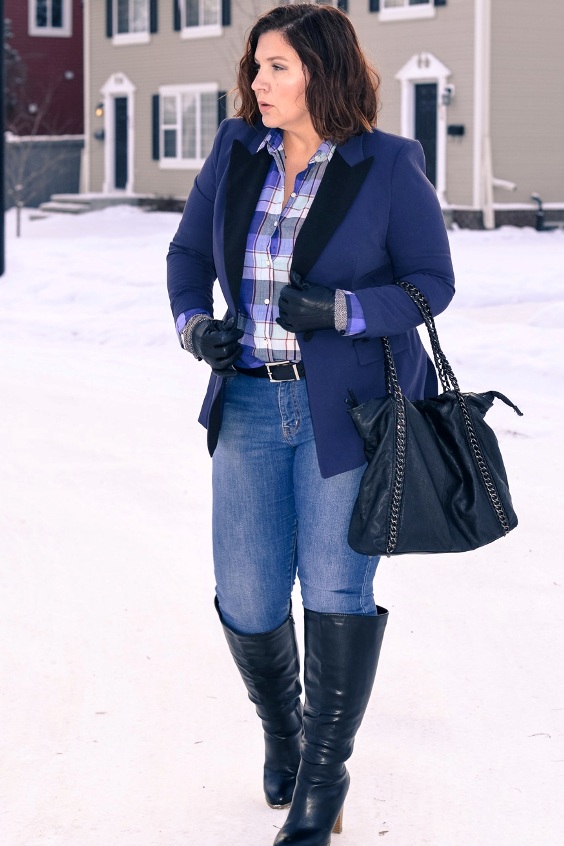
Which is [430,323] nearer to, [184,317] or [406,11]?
[184,317]

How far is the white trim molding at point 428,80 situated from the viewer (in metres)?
23.9

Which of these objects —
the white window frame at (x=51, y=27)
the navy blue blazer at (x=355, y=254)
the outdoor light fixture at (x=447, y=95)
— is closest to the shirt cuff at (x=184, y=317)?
the navy blue blazer at (x=355, y=254)

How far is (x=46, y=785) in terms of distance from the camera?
3.42 m

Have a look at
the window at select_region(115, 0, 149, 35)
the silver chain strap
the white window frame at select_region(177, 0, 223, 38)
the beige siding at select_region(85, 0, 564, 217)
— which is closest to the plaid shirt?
the silver chain strap

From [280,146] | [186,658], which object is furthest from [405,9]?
[280,146]

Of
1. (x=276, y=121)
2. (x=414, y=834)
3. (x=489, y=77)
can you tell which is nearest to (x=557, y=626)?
(x=414, y=834)

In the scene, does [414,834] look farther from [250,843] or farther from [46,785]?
[46,785]

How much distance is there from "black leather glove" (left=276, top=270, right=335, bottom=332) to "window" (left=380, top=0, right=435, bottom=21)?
72.8 ft

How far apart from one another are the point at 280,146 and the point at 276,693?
132 centimetres

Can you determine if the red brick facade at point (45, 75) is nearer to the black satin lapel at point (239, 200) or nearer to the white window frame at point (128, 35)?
the white window frame at point (128, 35)

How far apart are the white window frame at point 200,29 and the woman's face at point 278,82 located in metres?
25.8

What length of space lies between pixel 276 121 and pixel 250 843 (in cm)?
167

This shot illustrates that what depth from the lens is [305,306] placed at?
9.33 feet

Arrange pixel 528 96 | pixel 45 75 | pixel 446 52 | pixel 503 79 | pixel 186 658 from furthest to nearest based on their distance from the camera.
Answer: pixel 45 75 < pixel 528 96 < pixel 446 52 < pixel 503 79 < pixel 186 658
